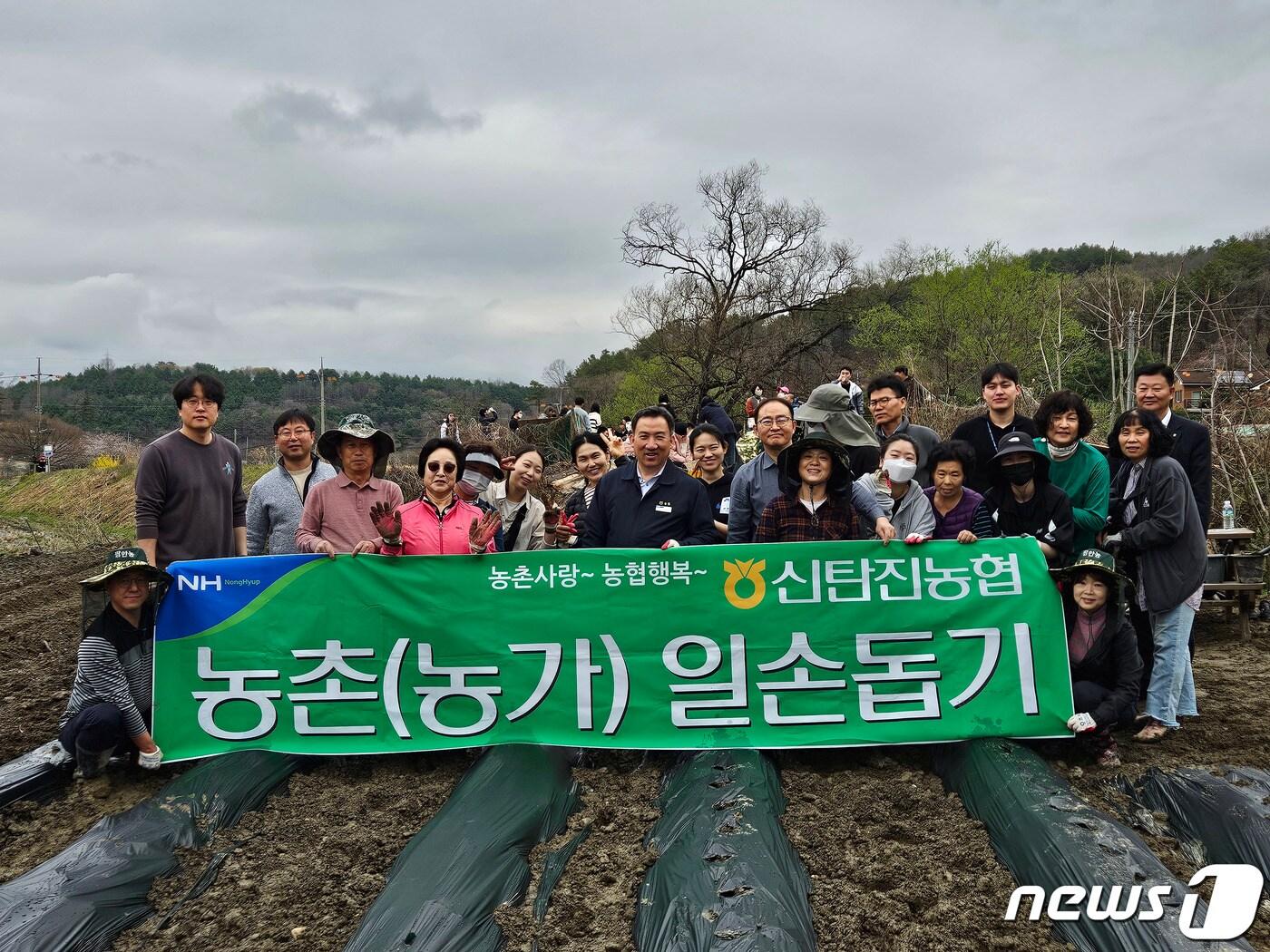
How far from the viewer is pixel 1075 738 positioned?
12.2 ft

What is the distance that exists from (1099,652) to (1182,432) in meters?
1.27

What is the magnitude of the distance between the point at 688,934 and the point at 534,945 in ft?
1.53

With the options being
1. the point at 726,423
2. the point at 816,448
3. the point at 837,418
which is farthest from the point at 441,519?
the point at 726,423

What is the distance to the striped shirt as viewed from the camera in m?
3.67

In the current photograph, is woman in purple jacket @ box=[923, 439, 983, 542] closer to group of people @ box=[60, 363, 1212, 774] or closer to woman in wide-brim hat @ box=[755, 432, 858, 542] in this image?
group of people @ box=[60, 363, 1212, 774]

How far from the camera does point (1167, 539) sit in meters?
3.84

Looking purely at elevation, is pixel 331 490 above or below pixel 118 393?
below

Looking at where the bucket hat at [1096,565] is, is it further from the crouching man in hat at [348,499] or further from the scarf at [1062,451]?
the crouching man in hat at [348,499]

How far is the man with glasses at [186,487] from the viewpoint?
408cm

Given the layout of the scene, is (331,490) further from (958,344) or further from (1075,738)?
(958,344)

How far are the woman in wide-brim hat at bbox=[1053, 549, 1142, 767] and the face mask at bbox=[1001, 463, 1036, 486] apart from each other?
16.3 inches

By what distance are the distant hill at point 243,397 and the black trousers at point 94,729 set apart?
30.7 meters

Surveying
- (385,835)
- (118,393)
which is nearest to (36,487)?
(385,835)

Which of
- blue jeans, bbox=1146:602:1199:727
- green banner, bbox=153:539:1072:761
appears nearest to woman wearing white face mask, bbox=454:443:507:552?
green banner, bbox=153:539:1072:761
